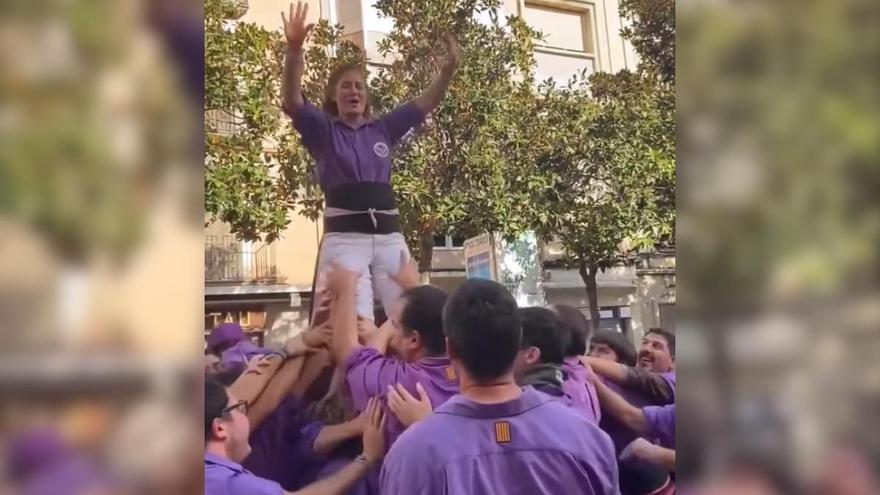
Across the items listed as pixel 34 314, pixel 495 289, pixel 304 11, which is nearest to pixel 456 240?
pixel 495 289

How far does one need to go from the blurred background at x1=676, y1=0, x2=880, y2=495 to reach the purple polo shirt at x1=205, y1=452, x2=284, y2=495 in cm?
80

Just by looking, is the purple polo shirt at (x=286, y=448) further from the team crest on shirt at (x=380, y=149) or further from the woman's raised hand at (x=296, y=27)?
the woman's raised hand at (x=296, y=27)

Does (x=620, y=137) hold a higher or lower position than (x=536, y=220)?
higher

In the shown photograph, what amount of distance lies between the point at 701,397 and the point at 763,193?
0.42 meters

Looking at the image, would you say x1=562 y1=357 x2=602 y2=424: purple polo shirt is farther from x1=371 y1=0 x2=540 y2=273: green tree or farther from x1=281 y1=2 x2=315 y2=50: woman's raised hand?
x1=281 y1=2 x2=315 y2=50: woman's raised hand

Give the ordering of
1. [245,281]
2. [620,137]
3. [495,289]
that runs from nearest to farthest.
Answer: [245,281]
[495,289]
[620,137]

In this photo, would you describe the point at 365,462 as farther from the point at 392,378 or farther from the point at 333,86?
the point at 333,86

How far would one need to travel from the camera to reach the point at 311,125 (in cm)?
140

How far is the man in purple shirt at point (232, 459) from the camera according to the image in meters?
1.27

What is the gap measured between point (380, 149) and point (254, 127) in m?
0.23

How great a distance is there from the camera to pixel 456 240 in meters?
1.48

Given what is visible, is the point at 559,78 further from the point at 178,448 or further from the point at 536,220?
the point at 178,448

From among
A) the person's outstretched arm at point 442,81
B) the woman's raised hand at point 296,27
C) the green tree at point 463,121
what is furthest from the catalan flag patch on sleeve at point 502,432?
the woman's raised hand at point 296,27

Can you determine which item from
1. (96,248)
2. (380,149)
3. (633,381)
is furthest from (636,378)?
(96,248)
